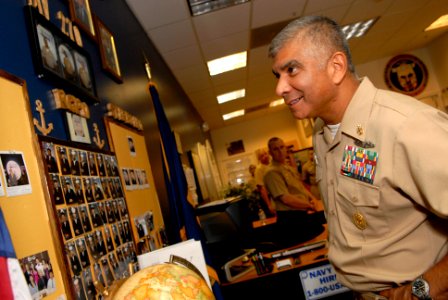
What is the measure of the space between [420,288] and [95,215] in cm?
119

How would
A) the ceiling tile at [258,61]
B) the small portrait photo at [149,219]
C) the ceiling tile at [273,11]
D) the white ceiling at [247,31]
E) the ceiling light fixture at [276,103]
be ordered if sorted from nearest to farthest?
the small portrait photo at [149,219] < the white ceiling at [247,31] < the ceiling tile at [273,11] < the ceiling tile at [258,61] < the ceiling light fixture at [276,103]

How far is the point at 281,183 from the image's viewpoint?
356 cm

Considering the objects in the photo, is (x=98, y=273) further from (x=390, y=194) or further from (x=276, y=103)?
(x=276, y=103)

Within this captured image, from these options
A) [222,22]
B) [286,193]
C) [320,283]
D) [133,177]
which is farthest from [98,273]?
[222,22]

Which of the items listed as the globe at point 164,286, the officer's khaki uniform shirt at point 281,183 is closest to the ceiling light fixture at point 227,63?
the officer's khaki uniform shirt at point 281,183

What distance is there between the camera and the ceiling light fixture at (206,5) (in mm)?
3310

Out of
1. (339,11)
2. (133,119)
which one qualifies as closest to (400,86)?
(339,11)

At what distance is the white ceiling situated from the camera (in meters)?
3.54

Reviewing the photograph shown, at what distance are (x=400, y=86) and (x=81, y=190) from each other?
314 inches

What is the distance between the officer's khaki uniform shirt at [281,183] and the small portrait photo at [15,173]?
2815 mm

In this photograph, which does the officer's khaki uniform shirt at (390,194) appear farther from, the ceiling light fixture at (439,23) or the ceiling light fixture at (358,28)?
the ceiling light fixture at (439,23)

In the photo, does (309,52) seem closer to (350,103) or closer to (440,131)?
(350,103)

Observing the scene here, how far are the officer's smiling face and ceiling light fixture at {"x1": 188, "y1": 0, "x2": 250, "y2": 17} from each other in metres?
2.18

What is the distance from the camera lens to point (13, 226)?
0.87 meters
